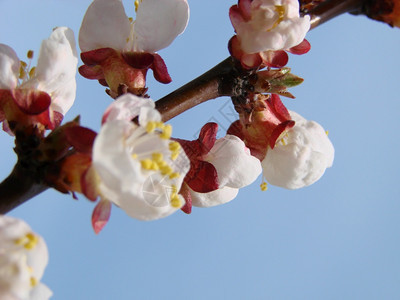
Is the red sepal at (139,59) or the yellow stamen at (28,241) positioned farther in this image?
the red sepal at (139,59)

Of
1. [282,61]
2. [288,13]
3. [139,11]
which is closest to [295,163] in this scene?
[282,61]

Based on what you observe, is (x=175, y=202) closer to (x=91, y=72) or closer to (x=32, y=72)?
(x=32, y=72)

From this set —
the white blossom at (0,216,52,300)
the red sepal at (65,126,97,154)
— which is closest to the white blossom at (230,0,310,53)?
the red sepal at (65,126,97,154)

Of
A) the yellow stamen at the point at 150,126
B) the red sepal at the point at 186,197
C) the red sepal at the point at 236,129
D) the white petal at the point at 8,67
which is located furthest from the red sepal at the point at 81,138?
the red sepal at the point at 236,129

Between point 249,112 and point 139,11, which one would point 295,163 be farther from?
point 139,11

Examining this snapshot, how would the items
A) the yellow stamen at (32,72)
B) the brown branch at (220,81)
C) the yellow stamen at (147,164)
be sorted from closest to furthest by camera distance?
the yellow stamen at (147,164) < the yellow stamen at (32,72) < the brown branch at (220,81)

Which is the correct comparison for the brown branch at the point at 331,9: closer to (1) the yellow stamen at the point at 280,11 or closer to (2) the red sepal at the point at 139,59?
(1) the yellow stamen at the point at 280,11
